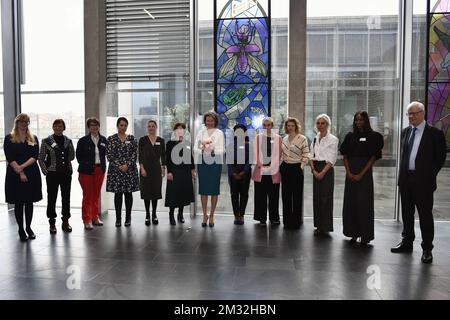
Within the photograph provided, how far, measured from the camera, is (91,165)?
500 centimetres

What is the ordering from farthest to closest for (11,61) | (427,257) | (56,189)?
(11,61)
(56,189)
(427,257)

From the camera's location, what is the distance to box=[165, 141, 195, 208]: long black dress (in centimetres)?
529

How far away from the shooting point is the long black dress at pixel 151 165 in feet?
17.5

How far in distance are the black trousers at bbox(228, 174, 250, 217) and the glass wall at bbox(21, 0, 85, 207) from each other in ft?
9.25

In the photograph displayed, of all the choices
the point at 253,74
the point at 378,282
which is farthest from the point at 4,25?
the point at 378,282

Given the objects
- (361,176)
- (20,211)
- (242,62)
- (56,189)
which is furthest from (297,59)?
(20,211)

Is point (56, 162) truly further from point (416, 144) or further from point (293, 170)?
point (416, 144)

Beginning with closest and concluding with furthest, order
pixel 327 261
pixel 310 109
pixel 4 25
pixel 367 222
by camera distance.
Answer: pixel 327 261 < pixel 367 222 < pixel 310 109 < pixel 4 25

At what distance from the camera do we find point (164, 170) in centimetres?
545

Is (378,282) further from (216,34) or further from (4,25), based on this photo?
(4,25)

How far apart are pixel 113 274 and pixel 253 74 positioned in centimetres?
380

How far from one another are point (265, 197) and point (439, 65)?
334 cm

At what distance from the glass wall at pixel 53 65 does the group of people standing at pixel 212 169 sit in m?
1.50
